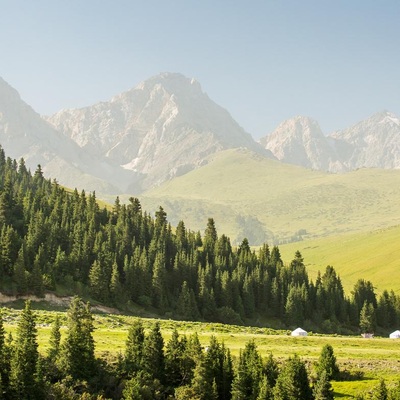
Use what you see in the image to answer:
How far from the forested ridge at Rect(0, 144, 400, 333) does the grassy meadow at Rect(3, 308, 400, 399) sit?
2703cm

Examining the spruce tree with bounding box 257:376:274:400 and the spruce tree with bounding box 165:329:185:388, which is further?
the spruce tree with bounding box 165:329:185:388

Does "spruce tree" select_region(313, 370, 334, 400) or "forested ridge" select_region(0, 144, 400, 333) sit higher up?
"forested ridge" select_region(0, 144, 400, 333)

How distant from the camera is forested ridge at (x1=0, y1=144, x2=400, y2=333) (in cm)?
13700

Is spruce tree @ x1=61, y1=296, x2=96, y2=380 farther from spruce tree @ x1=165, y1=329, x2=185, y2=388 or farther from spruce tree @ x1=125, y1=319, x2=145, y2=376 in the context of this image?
spruce tree @ x1=165, y1=329, x2=185, y2=388

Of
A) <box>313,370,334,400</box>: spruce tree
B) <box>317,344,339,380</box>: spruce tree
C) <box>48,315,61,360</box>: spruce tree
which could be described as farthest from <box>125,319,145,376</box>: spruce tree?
<box>317,344,339,380</box>: spruce tree

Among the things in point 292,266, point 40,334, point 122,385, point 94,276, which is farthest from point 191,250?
point 122,385

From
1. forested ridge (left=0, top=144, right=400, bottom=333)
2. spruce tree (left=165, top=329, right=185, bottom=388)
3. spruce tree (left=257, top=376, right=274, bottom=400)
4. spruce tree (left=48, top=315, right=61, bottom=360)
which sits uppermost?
forested ridge (left=0, top=144, right=400, bottom=333)

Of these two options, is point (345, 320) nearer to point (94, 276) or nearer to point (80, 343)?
point (94, 276)

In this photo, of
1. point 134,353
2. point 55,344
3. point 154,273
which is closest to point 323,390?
point 134,353

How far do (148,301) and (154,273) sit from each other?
11.5 metres

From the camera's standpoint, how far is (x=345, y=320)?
173m

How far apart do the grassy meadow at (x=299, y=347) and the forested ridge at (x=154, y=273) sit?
27.0 meters

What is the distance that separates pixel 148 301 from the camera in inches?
5709

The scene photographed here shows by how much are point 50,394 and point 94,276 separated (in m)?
78.1
